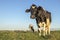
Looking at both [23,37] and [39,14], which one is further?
[39,14]

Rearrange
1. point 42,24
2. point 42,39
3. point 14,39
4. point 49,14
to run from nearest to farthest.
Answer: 1. point 14,39
2. point 42,39
3. point 42,24
4. point 49,14

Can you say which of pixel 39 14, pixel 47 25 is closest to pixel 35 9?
pixel 39 14

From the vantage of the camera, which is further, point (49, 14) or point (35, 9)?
point (49, 14)

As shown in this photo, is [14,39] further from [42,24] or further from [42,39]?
[42,24]

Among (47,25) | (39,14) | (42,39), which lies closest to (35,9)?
(39,14)

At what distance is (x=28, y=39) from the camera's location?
1482 centimetres

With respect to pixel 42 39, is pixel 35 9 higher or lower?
higher

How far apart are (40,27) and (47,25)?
1.18 meters

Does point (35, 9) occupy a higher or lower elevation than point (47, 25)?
higher

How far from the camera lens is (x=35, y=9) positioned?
770 inches

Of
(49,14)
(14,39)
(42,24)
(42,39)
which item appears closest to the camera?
(14,39)

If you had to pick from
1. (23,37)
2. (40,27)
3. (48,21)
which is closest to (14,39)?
(23,37)

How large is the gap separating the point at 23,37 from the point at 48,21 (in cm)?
523

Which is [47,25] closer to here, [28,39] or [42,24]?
[42,24]
